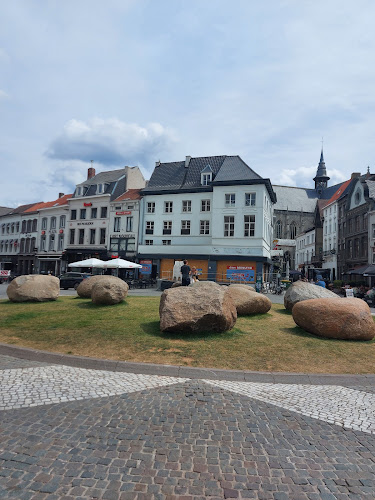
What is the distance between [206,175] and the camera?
38.6 m

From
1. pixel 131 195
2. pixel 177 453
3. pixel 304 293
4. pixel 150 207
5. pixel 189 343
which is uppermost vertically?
pixel 131 195

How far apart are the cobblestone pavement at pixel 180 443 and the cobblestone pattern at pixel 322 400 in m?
0.02

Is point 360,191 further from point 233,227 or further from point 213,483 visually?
point 213,483

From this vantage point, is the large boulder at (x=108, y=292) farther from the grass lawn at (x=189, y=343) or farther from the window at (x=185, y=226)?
the window at (x=185, y=226)

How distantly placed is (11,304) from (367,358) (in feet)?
42.1

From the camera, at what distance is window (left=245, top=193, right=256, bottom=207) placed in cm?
3525

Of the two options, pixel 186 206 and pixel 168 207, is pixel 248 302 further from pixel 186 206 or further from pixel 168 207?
pixel 168 207

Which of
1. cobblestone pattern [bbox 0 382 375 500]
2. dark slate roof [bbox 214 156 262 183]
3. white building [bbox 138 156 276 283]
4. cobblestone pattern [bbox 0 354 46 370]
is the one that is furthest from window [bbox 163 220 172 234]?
cobblestone pattern [bbox 0 382 375 500]

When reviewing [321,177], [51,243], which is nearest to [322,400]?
[51,243]

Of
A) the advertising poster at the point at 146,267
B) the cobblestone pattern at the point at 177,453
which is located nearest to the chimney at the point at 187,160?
the advertising poster at the point at 146,267

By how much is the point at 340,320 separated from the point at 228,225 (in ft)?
90.9

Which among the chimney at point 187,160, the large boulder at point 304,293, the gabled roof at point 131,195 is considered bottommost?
the large boulder at point 304,293

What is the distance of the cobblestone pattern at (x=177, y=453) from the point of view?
294 cm

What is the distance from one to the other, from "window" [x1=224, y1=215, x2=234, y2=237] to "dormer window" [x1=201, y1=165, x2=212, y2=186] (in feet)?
16.8
